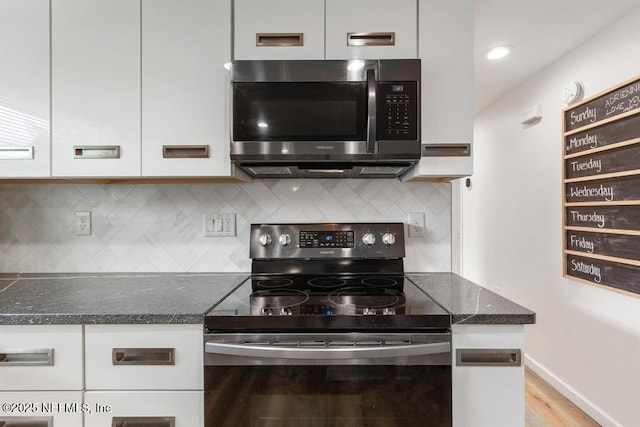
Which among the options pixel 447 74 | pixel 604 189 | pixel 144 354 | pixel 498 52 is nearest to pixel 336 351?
pixel 144 354

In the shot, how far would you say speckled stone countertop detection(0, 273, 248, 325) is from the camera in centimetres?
105

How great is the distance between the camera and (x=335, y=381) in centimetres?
101

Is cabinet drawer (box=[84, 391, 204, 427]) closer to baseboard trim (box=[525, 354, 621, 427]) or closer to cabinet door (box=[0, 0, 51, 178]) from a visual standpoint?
cabinet door (box=[0, 0, 51, 178])

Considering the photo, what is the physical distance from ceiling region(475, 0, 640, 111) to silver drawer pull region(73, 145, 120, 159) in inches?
75.0

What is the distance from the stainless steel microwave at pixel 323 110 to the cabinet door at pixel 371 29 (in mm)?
92

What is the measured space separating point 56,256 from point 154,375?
1076 millimetres

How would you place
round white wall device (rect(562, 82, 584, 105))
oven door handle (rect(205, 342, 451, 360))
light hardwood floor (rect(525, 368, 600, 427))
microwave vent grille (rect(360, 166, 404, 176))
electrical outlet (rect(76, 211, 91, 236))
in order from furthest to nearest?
round white wall device (rect(562, 82, 584, 105)) < light hardwood floor (rect(525, 368, 600, 427)) < electrical outlet (rect(76, 211, 91, 236)) < microwave vent grille (rect(360, 166, 404, 176)) < oven door handle (rect(205, 342, 451, 360))

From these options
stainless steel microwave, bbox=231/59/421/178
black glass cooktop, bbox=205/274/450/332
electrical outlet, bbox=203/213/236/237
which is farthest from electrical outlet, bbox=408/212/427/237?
electrical outlet, bbox=203/213/236/237

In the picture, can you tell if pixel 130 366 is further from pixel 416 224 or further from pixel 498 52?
pixel 498 52

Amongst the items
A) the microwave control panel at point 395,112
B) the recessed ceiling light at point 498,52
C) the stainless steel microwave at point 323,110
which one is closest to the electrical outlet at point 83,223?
the stainless steel microwave at point 323,110

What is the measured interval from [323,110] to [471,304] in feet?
2.96

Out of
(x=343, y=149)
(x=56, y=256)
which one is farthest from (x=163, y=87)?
(x=56, y=256)

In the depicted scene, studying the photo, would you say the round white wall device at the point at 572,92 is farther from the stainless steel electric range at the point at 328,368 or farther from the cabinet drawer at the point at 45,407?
the cabinet drawer at the point at 45,407

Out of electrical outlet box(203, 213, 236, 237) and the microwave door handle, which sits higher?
Answer: the microwave door handle
